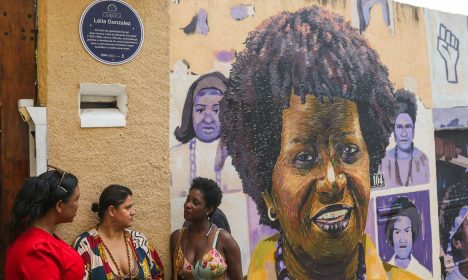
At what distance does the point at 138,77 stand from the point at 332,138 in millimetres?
2150

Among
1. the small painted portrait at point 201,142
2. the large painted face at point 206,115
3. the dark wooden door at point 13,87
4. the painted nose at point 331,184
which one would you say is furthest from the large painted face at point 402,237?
the dark wooden door at point 13,87

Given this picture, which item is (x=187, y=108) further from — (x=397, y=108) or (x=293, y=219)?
(x=397, y=108)

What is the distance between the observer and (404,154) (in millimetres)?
5840

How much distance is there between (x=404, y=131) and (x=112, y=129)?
334 centimetres

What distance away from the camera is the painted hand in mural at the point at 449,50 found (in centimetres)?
632

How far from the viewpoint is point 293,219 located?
4.91 meters

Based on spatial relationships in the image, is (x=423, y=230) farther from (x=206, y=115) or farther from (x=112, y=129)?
(x=112, y=129)

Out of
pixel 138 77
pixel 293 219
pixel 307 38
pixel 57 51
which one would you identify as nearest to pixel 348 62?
pixel 307 38

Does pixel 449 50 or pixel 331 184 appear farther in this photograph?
pixel 449 50

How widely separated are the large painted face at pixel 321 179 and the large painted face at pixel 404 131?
52cm

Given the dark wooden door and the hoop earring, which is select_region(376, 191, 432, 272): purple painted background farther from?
the dark wooden door

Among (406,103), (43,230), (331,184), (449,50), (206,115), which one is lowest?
(43,230)

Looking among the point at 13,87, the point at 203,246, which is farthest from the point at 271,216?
the point at 13,87

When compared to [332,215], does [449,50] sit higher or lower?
higher
